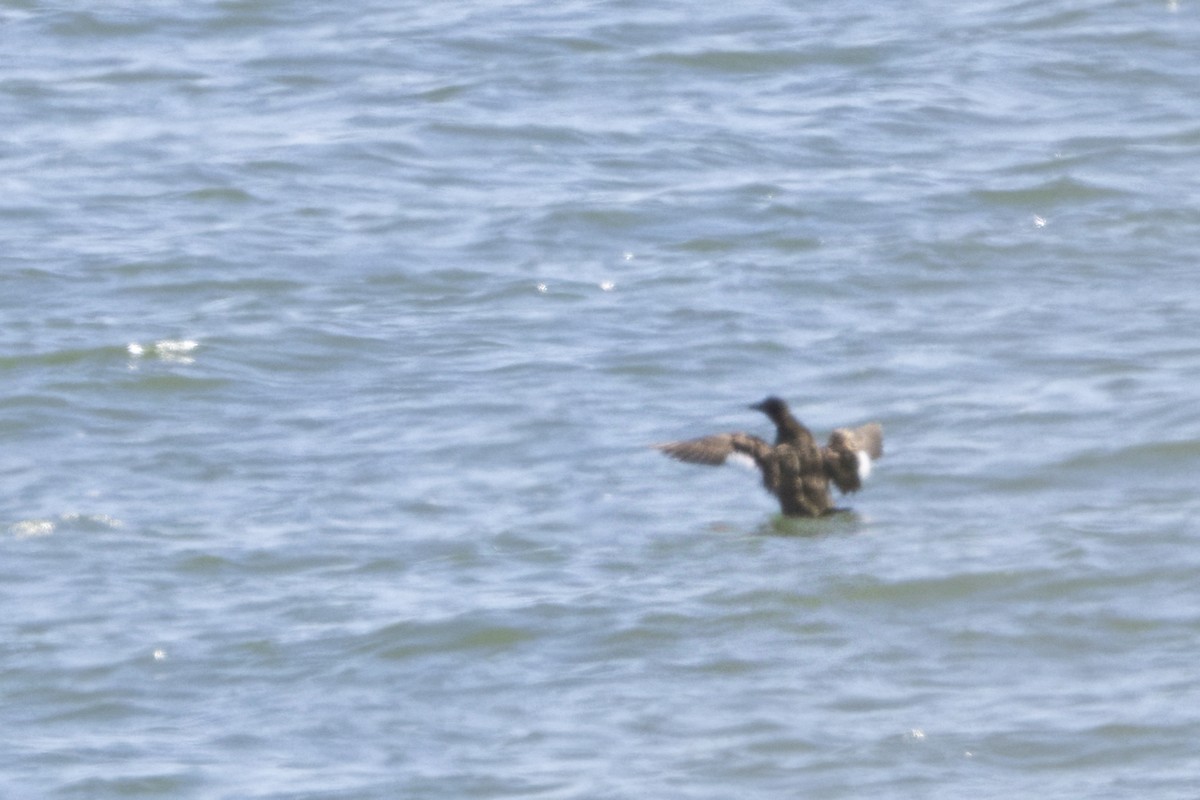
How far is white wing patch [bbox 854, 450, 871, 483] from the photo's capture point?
9.62 meters

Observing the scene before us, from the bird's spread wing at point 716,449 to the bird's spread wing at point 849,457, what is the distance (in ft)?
0.86

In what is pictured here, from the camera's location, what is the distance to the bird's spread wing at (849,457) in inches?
379

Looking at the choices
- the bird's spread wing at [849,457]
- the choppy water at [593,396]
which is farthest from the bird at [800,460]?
the choppy water at [593,396]

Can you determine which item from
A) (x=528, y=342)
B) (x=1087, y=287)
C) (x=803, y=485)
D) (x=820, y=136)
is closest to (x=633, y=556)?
(x=803, y=485)

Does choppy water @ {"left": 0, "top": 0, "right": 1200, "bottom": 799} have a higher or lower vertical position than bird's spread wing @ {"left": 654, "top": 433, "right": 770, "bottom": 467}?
lower

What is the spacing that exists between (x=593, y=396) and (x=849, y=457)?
1.89 m

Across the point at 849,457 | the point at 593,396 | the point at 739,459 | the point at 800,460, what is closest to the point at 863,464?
the point at 849,457

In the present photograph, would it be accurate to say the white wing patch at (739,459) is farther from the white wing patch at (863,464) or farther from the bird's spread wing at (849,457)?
the white wing patch at (863,464)

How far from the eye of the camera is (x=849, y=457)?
9.62 meters

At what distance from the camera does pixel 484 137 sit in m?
16.0

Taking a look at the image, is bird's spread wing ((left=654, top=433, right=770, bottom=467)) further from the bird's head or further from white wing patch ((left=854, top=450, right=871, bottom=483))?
white wing patch ((left=854, top=450, right=871, bottom=483))

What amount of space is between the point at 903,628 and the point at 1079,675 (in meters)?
0.75

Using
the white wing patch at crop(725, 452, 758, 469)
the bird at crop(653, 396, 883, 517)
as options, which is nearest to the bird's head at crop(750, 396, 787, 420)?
the bird at crop(653, 396, 883, 517)

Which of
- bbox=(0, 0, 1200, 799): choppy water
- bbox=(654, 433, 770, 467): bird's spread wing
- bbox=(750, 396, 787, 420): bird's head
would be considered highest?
bbox=(750, 396, 787, 420): bird's head
